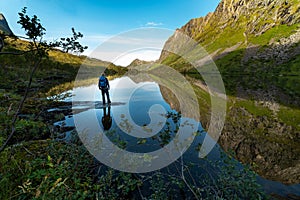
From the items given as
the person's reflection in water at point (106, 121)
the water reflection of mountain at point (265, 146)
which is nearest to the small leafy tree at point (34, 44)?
the water reflection of mountain at point (265, 146)

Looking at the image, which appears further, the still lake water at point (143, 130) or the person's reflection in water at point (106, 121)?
the person's reflection in water at point (106, 121)

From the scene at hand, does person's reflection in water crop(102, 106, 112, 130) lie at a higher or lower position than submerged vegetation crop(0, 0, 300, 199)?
lower

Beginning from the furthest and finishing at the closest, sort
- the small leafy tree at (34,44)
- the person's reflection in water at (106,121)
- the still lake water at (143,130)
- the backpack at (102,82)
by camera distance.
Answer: the backpack at (102,82), the person's reflection in water at (106,121), the still lake water at (143,130), the small leafy tree at (34,44)

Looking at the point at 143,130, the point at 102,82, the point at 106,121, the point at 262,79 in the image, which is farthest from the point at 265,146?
the point at 262,79

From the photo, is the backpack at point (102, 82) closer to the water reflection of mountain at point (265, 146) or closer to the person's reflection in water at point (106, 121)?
the person's reflection in water at point (106, 121)

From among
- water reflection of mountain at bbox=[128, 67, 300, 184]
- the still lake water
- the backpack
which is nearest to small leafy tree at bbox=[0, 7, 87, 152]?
the still lake water

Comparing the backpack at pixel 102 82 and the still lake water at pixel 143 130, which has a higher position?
the backpack at pixel 102 82

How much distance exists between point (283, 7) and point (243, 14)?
46907 millimetres

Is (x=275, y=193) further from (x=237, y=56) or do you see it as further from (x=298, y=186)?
(x=237, y=56)

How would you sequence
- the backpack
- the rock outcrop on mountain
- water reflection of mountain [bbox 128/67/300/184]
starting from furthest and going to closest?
the backpack < the rock outcrop on mountain < water reflection of mountain [bbox 128/67/300/184]

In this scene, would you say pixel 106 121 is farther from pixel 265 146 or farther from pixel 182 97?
pixel 182 97

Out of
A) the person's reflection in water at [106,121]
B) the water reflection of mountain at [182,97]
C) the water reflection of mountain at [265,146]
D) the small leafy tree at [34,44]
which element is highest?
the small leafy tree at [34,44]

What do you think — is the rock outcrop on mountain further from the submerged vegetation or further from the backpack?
the backpack

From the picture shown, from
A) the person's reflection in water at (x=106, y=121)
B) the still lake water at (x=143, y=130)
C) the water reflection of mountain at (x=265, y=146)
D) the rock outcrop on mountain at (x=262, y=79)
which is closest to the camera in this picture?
the still lake water at (x=143, y=130)
